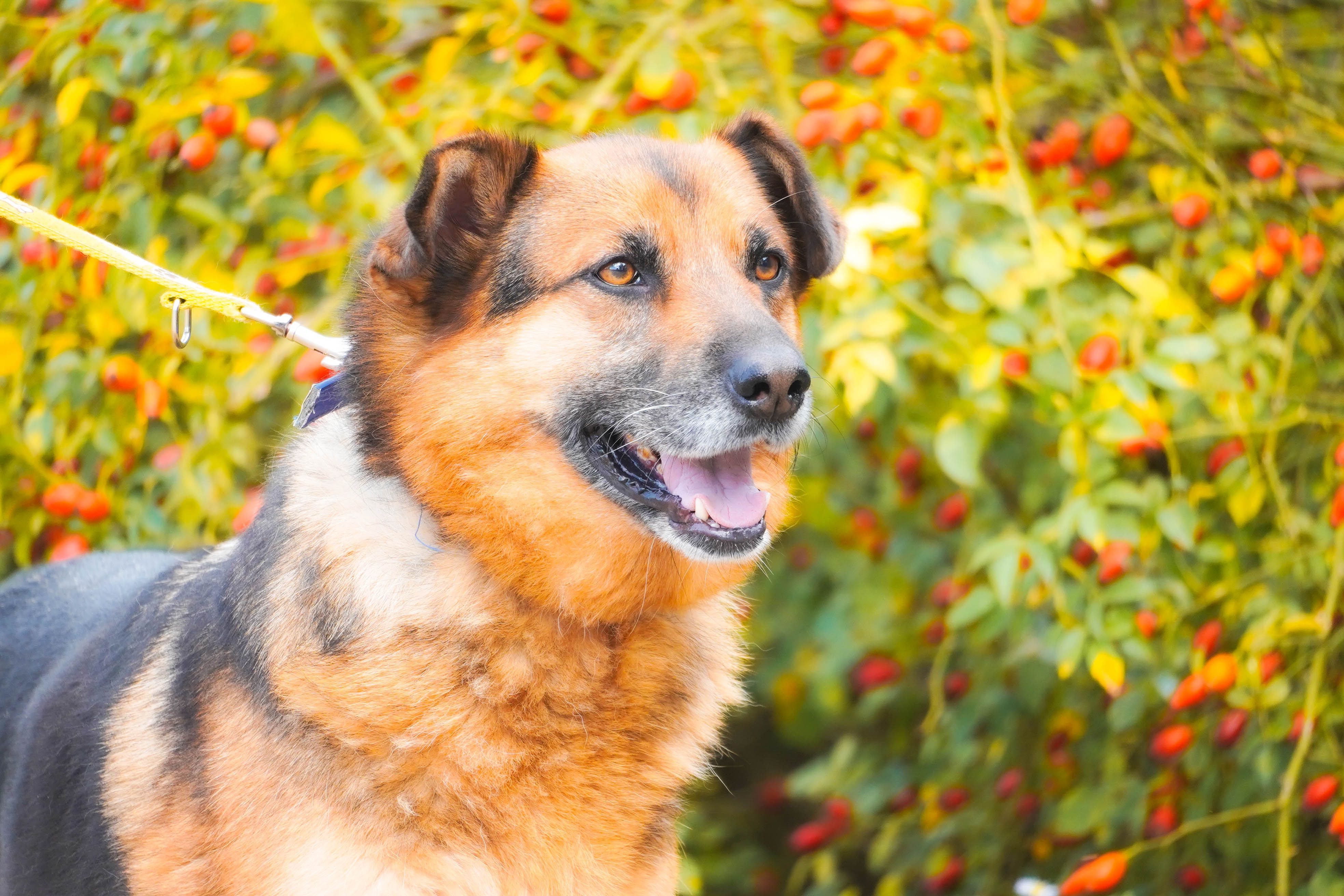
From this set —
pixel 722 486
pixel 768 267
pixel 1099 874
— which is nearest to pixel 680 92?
pixel 768 267

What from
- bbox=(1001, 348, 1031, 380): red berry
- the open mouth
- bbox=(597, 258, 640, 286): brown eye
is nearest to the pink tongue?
the open mouth

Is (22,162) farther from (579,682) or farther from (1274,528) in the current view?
(1274,528)

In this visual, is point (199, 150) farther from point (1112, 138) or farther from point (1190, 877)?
point (1190, 877)

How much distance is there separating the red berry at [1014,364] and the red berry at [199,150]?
7.16 feet

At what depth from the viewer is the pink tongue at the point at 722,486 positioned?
2516 mm

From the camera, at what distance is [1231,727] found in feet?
11.8

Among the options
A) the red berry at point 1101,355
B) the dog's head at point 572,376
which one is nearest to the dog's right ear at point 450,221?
the dog's head at point 572,376

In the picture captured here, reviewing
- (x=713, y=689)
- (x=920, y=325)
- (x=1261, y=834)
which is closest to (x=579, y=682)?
(x=713, y=689)

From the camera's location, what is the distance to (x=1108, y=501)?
3365 millimetres

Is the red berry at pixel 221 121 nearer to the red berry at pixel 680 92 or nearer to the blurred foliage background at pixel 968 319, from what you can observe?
the blurred foliage background at pixel 968 319

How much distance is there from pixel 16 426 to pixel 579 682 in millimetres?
2305

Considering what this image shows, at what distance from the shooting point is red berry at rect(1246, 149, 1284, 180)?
3.68 metres

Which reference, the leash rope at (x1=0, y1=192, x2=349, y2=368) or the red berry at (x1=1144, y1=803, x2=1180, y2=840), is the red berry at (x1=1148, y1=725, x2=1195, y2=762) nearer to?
the red berry at (x1=1144, y1=803, x2=1180, y2=840)

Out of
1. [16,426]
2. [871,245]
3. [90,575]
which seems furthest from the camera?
[16,426]
